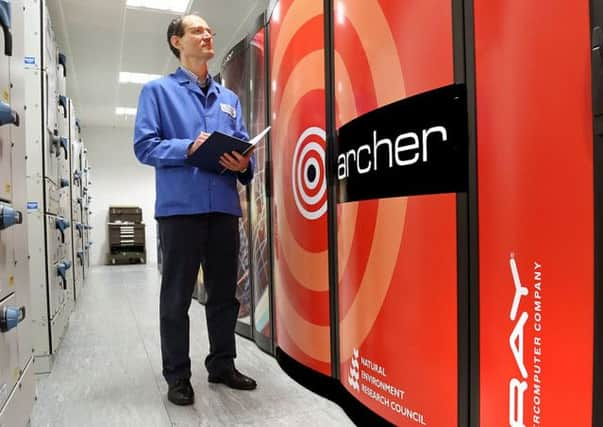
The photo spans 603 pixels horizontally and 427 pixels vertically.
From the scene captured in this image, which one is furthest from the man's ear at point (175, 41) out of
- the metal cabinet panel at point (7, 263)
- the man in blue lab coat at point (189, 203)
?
the metal cabinet panel at point (7, 263)

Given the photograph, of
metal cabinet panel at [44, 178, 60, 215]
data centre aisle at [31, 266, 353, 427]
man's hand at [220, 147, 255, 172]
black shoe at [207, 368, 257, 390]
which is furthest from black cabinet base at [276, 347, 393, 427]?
metal cabinet panel at [44, 178, 60, 215]

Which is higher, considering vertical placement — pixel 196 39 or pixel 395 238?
pixel 196 39

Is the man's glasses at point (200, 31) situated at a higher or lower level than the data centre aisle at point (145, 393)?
higher

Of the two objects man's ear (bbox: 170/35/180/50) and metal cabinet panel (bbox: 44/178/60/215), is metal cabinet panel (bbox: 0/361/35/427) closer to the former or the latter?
metal cabinet panel (bbox: 44/178/60/215)

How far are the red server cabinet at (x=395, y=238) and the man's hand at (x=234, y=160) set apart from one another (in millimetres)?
429

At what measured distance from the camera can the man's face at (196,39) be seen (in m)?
1.83

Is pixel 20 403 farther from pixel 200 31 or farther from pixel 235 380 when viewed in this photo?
pixel 200 31

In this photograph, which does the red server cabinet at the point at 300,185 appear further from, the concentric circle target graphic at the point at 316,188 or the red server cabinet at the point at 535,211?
the red server cabinet at the point at 535,211

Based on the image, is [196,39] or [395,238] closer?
[395,238]

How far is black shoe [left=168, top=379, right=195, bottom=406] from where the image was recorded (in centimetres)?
162

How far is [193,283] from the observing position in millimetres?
1770

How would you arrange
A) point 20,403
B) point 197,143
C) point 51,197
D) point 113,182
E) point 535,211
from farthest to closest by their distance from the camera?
1. point 113,182
2. point 51,197
3. point 197,143
4. point 20,403
5. point 535,211

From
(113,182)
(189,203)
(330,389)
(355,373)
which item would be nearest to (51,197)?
(189,203)

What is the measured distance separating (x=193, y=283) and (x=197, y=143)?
55cm
